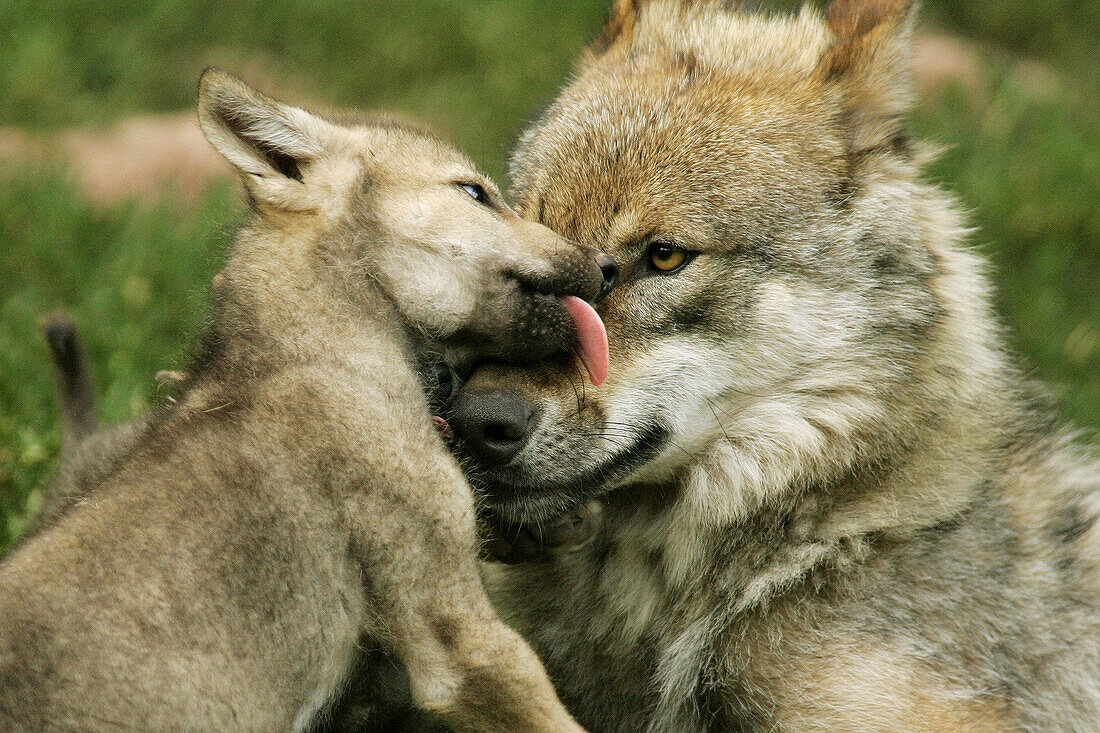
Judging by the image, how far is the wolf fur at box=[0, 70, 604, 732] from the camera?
251 centimetres

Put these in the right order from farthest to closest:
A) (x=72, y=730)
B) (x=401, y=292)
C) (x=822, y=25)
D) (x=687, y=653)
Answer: (x=822, y=25) < (x=687, y=653) < (x=401, y=292) < (x=72, y=730)

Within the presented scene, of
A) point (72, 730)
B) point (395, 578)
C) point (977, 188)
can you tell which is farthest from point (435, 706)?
point (977, 188)

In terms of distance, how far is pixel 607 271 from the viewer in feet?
10.9

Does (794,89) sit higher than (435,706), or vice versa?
(794,89)

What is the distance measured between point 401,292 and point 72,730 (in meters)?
1.40

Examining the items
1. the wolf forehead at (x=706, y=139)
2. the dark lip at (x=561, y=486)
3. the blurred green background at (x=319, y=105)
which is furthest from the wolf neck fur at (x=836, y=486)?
the blurred green background at (x=319, y=105)

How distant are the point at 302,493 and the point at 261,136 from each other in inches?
42.9

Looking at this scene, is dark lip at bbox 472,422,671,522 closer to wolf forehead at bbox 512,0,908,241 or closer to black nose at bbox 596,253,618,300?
black nose at bbox 596,253,618,300

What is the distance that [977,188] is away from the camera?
7719 millimetres

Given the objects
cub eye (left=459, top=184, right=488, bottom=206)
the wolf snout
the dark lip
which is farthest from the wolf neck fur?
cub eye (left=459, top=184, right=488, bottom=206)

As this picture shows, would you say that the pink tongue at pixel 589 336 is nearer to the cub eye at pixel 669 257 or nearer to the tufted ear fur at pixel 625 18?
the cub eye at pixel 669 257

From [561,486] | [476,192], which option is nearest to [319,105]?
[476,192]

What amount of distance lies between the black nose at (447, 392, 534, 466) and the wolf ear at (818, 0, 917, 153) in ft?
4.65

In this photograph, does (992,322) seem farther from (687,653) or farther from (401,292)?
(401,292)
